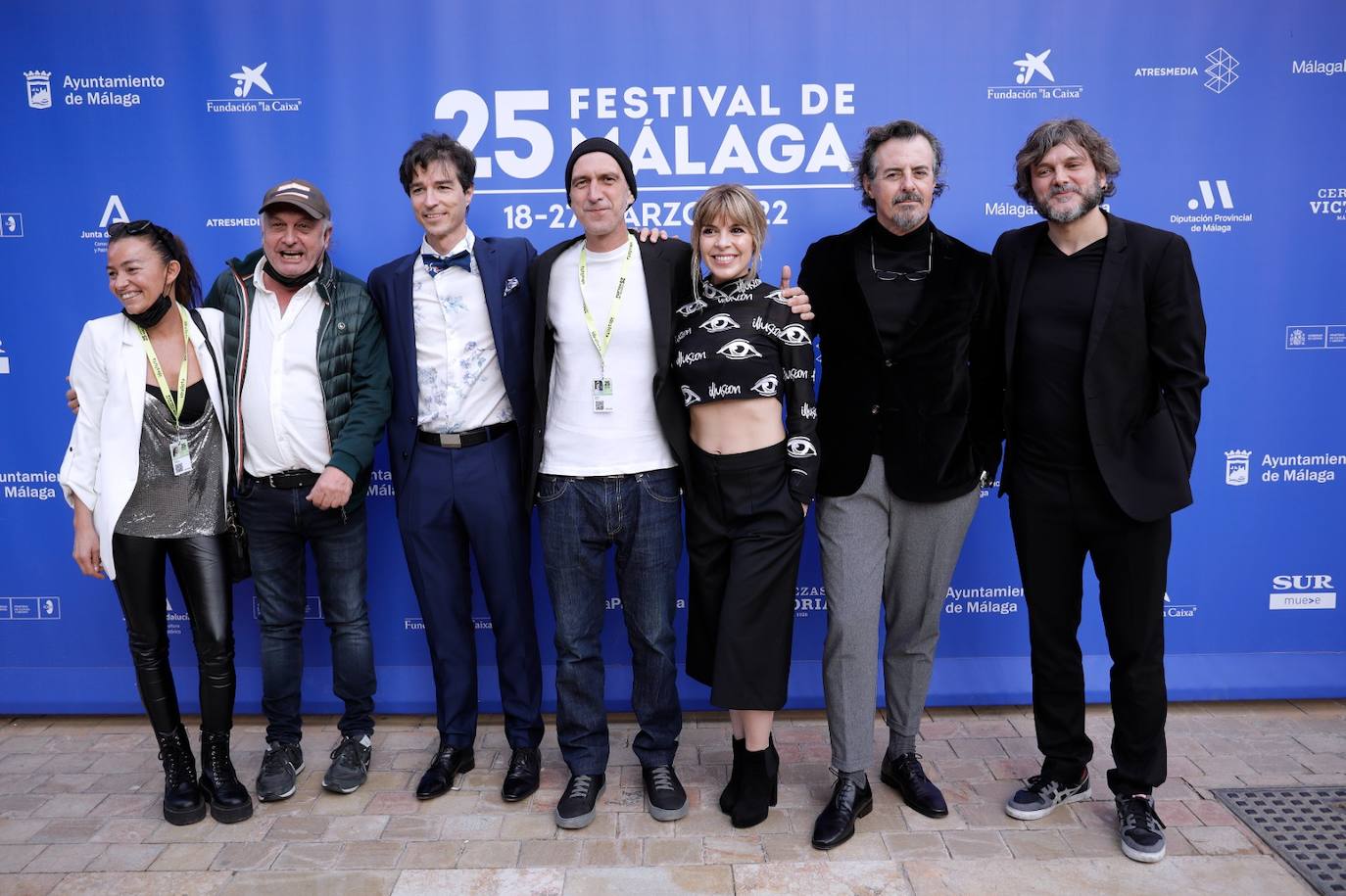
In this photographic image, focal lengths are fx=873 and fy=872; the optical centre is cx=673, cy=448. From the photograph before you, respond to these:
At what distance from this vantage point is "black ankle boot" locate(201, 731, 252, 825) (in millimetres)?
2818

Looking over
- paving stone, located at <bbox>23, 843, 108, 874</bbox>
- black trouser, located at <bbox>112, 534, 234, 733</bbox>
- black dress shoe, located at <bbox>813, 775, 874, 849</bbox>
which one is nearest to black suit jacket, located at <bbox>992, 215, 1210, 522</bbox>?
black dress shoe, located at <bbox>813, 775, 874, 849</bbox>

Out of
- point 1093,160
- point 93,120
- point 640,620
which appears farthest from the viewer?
point 93,120

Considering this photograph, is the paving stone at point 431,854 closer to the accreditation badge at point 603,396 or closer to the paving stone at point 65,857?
the paving stone at point 65,857

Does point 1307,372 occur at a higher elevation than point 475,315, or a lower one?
lower

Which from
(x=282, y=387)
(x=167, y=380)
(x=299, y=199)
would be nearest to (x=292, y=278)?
(x=299, y=199)

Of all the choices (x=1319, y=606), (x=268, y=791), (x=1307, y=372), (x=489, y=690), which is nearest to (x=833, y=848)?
(x=489, y=690)

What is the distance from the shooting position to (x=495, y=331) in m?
2.82

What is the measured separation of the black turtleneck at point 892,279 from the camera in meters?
2.60

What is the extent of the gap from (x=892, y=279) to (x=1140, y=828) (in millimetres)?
1772

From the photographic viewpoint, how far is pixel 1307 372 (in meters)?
3.51

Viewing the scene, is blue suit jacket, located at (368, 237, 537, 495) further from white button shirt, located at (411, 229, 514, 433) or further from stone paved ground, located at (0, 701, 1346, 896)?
stone paved ground, located at (0, 701, 1346, 896)

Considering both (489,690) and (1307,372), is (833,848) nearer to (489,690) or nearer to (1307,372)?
(489,690)

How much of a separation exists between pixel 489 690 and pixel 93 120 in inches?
109

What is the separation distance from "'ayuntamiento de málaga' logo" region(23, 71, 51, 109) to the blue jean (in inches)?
103
